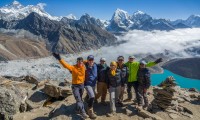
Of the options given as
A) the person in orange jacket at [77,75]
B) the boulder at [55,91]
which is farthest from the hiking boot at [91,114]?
the boulder at [55,91]

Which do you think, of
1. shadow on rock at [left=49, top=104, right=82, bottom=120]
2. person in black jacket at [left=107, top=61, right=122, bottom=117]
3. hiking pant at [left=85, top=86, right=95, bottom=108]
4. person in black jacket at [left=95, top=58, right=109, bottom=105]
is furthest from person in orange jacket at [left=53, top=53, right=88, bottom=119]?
person in black jacket at [left=107, top=61, right=122, bottom=117]

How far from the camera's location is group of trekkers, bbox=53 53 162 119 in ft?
52.5

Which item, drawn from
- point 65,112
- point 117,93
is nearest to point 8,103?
point 65,112

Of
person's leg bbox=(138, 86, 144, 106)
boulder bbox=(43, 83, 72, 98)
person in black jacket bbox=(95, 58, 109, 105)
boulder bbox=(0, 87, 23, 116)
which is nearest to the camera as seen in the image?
person in black jacket bbox=(95, 58, 109, 105)

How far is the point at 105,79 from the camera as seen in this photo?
1753 centimetres

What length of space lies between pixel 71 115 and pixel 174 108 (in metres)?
7.38

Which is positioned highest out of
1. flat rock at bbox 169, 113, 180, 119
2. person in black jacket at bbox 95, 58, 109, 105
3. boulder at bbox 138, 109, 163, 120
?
person in black jacket at bbox 95, 58, 109, 105

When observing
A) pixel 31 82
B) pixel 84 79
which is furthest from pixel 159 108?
pixel 31 82

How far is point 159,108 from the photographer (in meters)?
18.8

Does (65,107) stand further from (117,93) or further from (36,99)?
(36,99)

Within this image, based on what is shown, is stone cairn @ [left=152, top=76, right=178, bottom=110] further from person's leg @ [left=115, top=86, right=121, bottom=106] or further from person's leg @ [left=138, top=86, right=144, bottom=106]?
person's leg @ [left=115, top=86, right=121, bottom=106]

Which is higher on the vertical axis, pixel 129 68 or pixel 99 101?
pixel 129 68

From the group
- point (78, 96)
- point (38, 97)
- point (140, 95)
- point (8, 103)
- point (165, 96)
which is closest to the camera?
point (78, 96)

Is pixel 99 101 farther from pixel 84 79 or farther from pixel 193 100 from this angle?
pixel 193 100
